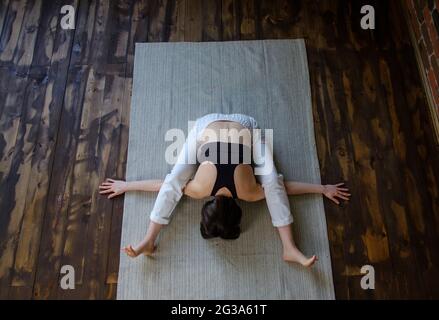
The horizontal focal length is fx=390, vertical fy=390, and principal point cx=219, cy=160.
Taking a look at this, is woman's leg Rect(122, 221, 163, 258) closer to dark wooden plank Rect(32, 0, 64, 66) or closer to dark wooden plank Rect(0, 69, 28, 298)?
dark wooden plank Rect(0, 69, 28, 298)

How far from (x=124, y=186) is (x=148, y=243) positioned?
0.27m

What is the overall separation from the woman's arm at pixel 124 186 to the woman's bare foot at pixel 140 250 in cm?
23

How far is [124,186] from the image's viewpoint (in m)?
1.60

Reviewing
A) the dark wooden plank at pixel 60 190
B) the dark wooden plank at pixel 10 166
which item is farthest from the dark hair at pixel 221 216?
the dark wooden plank at pixel 10 166

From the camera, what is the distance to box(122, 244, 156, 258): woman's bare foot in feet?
4.67

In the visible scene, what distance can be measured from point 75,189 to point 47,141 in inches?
10.8

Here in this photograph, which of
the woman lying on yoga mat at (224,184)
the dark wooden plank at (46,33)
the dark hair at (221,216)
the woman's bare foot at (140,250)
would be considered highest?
the dark wooden plank at (46,33)

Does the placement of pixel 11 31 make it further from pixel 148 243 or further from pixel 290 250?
pixel 290 250

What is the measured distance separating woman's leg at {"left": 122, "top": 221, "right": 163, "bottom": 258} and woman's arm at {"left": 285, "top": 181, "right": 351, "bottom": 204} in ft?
1.77

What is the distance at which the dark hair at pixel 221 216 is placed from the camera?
4.21ft

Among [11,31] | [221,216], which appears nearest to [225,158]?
[221,216]

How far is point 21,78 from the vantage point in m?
1.85

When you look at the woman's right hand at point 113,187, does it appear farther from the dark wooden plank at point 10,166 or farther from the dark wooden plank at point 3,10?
the dark wooden plank at point 3,10

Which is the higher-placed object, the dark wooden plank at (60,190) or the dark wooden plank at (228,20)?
the dark wooden plank at (228,20)
